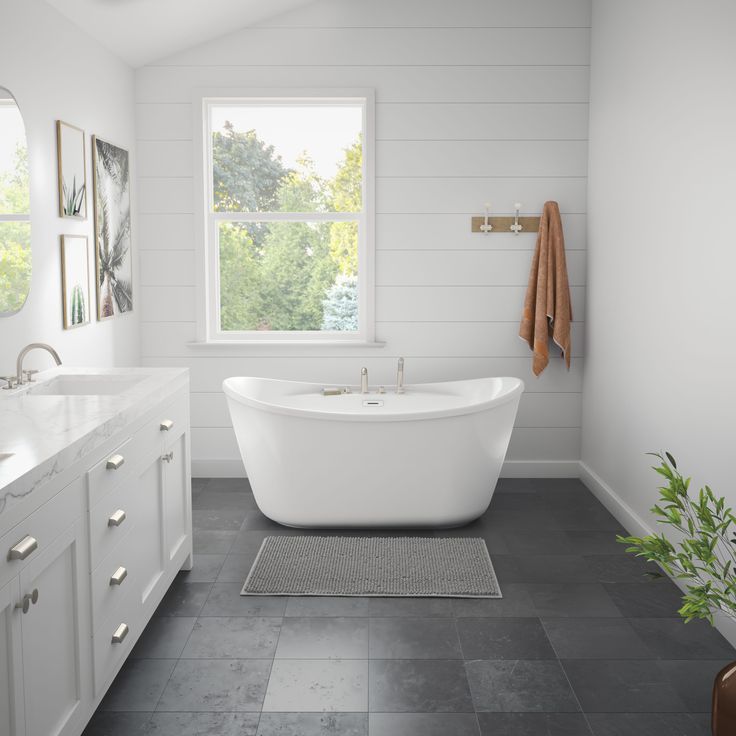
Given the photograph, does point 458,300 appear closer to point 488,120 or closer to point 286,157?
point 488,120

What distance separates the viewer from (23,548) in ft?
5.75

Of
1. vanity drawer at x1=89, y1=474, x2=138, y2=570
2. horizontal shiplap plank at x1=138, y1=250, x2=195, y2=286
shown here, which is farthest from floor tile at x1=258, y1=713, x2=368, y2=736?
horizontal shiplap plank at x1=138, y1=250, x2=195, y2=286

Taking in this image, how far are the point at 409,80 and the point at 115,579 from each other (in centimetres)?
336

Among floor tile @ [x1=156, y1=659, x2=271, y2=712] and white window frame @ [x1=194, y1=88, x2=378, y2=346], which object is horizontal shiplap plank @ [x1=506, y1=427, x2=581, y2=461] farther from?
floor tile @ [x1=156, y1=659, x2=271, y2=712]

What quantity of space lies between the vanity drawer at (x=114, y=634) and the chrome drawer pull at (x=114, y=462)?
42cm

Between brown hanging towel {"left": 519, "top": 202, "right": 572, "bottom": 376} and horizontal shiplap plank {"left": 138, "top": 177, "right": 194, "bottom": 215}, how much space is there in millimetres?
2002

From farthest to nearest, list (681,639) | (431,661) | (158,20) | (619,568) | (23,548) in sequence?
(158,20) → (619,568) → (681,639) → (431,661) → (23,548)

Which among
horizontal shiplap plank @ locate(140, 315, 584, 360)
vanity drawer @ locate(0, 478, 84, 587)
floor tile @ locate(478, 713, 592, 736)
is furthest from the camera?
horizontal shiplap plank @ locate(140, 315, 584, 360)

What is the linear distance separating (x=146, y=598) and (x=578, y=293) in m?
3.09

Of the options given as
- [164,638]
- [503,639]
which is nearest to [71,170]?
[164,638]

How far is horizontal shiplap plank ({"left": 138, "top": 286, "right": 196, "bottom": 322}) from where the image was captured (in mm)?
4922

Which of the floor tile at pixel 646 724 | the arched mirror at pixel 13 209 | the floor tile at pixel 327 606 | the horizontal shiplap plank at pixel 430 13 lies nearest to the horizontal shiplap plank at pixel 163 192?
the horizontal shiplap plank at pixel 430 13

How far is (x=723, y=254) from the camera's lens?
9.76 feet

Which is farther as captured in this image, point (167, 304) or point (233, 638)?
point (167, 304)
